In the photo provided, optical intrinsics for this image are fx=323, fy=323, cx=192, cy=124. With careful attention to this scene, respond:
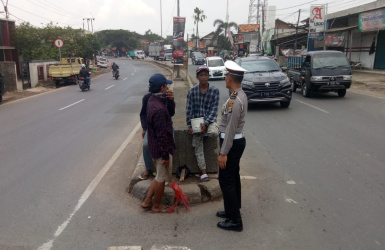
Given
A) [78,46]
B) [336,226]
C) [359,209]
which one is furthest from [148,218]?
[78,46]

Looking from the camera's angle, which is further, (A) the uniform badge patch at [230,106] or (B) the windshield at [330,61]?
(B) the windshield at [330,61]

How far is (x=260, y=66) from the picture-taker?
12.2 metres

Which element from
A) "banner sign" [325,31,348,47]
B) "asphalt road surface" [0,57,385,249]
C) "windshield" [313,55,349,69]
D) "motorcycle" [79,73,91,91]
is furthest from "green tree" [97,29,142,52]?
"asphalt road surface" [0,57,385,249]

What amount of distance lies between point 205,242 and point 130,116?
326 inches

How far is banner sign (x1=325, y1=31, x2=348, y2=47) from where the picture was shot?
82.6 feet

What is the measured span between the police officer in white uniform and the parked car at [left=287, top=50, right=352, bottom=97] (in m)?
10.6

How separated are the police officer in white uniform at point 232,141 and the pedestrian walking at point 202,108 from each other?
1.11m

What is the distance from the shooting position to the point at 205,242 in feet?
11.6

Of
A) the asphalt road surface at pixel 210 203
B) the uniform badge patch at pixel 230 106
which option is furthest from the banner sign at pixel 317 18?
the uniform badge patch at pixel 230 106

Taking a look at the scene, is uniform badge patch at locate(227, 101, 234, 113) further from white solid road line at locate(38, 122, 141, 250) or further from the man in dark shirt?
white solid road line at locate(38, 122, 141, 250)

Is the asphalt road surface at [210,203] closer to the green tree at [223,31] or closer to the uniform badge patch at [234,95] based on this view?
the uniform badge patch at [234,95]

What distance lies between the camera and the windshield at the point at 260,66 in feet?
39.7

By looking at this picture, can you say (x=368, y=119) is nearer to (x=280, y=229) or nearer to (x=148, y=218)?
(x=280, y=229)

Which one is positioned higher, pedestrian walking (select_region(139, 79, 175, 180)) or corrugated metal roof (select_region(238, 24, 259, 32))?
corrugated metal roof (select_region(238, 24, 259, 32))
